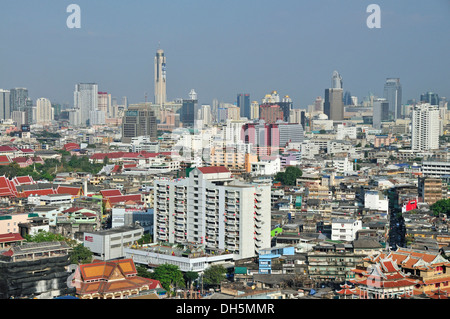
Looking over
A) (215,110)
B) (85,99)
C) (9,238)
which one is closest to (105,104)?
(85,99)

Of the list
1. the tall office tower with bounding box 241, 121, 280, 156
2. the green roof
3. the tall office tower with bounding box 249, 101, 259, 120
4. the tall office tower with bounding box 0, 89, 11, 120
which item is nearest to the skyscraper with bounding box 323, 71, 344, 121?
the tall office tower with bounding box 249, 101, 259, 120

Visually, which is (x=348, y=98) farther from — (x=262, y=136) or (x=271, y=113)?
(x=262, y=136)

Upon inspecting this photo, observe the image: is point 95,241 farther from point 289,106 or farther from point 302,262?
point 289,106

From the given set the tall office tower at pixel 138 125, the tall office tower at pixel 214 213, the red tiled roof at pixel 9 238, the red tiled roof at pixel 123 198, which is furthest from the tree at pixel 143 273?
the tall office tower at pixel 138 125

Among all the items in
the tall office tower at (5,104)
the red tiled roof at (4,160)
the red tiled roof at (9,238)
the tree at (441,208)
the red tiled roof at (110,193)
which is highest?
the tall office tower at (5,104)

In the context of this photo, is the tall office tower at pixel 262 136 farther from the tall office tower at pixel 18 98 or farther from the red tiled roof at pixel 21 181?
the tall office tower at pixel 18 98
